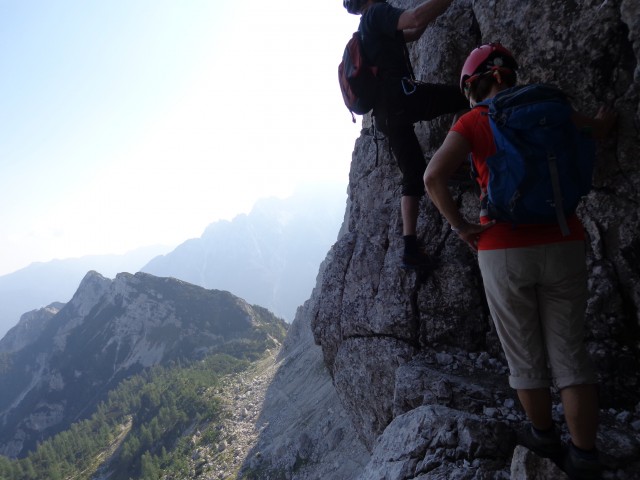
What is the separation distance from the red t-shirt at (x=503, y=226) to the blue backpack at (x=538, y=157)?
0.08 metres

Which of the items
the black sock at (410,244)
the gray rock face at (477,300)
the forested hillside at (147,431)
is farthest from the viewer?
the forested hillside at (147,431)

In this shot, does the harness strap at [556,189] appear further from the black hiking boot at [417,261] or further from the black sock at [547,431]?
the black hiking boot at [417,261]

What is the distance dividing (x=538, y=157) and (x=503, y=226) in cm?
73

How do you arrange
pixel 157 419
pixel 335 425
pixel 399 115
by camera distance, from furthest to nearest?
pixel 157 419, pixel 335 425, pixel 399 115

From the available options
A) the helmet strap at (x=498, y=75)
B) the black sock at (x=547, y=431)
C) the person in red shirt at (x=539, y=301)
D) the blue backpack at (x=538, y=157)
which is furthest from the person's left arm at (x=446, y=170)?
the black sock at (x=547, y=431)

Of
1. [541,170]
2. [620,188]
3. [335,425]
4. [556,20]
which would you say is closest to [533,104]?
[541,170]

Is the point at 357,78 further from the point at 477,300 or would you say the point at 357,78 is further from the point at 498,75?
the point at 477,300

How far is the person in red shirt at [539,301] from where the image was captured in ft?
11.7

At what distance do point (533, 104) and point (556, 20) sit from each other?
→ 3.18m

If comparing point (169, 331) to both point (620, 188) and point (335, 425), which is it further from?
point (620, 188)

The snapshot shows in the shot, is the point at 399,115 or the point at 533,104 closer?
the point at 533,104

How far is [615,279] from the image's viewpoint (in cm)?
519

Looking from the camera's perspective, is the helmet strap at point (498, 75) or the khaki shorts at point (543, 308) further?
the helmet strap at point (498, 75)

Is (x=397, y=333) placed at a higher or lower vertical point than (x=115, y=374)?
higher
